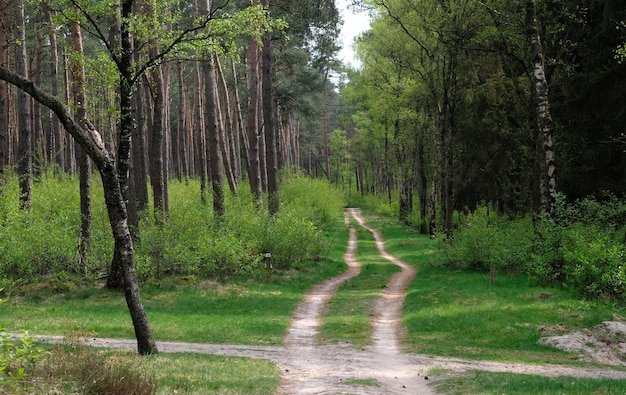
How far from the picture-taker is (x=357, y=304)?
1897 centimetres

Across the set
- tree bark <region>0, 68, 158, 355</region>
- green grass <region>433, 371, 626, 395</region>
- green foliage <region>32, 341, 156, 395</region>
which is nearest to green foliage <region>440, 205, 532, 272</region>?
green grass <region>433, 371, 626, 395</region>

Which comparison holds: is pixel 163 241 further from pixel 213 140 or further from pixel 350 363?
pixel 350 363

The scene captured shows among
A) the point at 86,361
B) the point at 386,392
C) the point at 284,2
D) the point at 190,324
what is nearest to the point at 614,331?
the point at 386,392

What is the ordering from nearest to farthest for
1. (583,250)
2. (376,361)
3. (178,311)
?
(376,361) < (583,250) < (178,311)

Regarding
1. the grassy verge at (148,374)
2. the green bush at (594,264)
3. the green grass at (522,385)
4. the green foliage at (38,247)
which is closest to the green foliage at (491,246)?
the green bush at (594,264)

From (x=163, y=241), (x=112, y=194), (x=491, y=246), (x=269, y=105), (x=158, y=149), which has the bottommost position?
(x=491, y=246)

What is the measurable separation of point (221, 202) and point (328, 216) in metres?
21.0

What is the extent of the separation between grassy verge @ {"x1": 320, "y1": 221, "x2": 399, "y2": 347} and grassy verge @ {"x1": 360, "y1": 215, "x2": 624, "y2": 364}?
4.04 feet

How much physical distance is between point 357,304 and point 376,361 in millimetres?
7325

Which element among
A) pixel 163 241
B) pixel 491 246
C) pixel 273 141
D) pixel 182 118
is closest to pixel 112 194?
pixel 163 241

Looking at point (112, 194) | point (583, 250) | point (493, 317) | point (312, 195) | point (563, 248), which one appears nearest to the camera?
point (112, 194)

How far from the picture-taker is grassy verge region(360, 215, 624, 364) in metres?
13.0

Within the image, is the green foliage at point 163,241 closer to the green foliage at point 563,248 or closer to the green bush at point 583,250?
the green foliage at point 563,248

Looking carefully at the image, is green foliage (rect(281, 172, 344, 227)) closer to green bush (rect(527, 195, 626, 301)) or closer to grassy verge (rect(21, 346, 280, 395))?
green bush (rect(527, 195, 626, 301))
